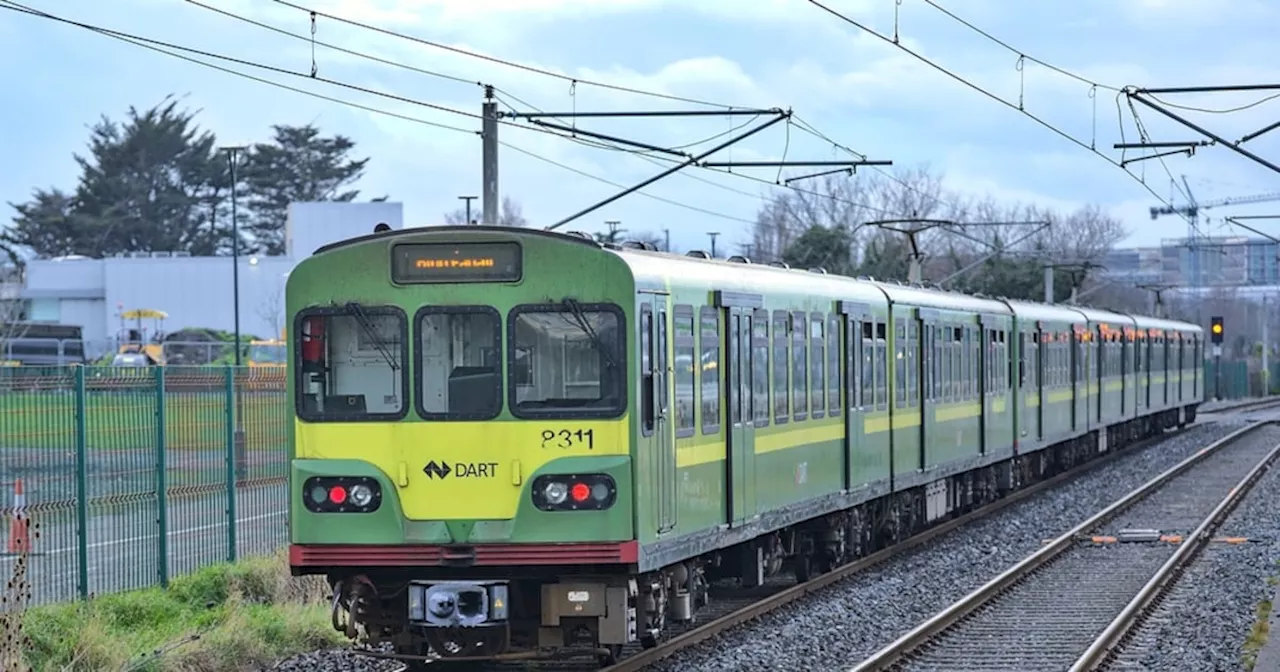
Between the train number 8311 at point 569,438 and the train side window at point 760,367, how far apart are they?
10.4ft

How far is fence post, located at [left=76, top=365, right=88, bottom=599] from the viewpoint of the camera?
46.2ft

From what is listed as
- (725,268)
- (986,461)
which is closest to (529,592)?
(725,268)

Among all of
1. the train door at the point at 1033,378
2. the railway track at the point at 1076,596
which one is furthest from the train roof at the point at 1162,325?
the railway track at the point at 1076,596

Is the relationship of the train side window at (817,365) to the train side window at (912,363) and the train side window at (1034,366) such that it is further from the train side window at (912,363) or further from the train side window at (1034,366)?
the train side window at (1034,366)

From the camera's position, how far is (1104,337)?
119ft

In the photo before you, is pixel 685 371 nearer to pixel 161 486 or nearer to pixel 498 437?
pixel 498 437

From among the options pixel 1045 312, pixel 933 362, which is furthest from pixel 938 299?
pixel 1045 312

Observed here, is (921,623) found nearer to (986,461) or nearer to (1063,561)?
(1063,561)

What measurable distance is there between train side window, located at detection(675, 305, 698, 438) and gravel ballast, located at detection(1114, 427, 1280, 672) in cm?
338

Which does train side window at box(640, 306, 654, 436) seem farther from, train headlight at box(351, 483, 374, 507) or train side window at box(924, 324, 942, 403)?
train side window at box(924, 324, 942, 403)

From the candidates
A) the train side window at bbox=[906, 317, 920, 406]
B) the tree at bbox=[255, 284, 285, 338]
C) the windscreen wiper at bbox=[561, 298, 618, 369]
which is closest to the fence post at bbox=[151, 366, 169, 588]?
the windscreen wiper at bbox=[561, 298, 618, 369]

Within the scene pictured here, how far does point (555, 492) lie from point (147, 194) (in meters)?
82.5

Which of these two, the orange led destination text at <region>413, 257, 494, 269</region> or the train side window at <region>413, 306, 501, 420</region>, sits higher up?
the orange led destination text at <region>413, 257, 494, 269</region>

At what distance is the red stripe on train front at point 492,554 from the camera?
11133 millimetres
